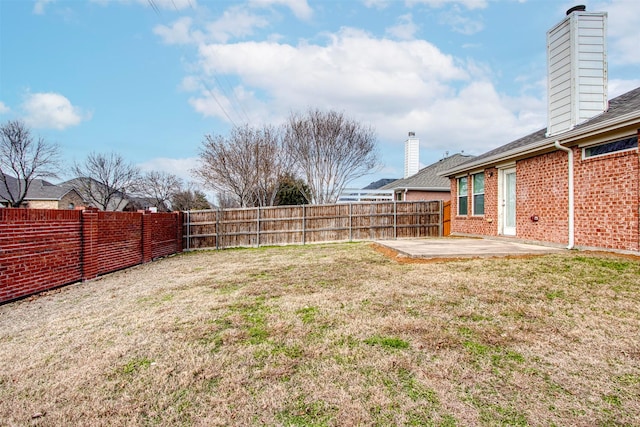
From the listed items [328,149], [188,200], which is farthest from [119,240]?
[188,200]

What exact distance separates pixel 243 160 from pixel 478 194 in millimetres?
11573

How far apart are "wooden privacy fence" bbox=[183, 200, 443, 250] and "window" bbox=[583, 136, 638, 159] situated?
704cm

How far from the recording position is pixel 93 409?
211 centimetres

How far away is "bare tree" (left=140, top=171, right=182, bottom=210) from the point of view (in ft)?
106

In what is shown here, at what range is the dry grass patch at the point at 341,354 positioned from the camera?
6.66 ft

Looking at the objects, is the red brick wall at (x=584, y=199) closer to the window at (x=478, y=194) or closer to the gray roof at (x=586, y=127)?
the gray roof at (x=586, y=127)

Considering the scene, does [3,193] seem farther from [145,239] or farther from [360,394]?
[360,394]

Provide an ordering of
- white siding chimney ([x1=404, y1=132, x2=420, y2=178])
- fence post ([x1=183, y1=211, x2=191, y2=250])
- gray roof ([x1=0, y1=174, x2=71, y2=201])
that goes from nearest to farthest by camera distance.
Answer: fence post ([x1=183, y1=211, x2=191, y2=250]), white siding chimney ([x1=404, y1=132, x2=420, y2=178]), gray roof ([x1=0, y1=174, x2=71, y2=201])

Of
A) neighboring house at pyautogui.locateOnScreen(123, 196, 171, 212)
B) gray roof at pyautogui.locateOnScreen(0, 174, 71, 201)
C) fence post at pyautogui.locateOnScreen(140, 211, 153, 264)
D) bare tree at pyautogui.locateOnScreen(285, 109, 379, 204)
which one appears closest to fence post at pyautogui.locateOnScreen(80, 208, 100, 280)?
fence post at pyautogui.locateOnScreen(140, 211, 153, 264)

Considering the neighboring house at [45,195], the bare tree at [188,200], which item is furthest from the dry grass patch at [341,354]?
the neighboring house at [45,195]

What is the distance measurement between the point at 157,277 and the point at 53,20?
8.03 m

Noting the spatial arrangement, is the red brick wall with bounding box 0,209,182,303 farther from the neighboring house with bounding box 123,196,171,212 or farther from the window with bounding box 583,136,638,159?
the neighboring house with bounding box 123,196,171,212

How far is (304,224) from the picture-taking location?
534 inches

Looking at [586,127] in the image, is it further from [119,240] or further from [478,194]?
[119,240]
